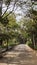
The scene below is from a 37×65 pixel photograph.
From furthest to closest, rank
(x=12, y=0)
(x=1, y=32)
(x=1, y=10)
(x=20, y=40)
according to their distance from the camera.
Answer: (x=20, y=40), (x=1, y=32), (x=1, y=10), (x=12, y=0)

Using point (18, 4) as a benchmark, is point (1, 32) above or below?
below

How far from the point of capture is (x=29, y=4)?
1816 centimetres

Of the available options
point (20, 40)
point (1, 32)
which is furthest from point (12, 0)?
point (20, 40)

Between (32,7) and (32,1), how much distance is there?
0.59m

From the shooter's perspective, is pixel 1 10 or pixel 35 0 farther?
pixel 1 10

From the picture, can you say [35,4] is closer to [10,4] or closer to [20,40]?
[10,4]

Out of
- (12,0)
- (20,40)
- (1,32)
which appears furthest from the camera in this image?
(20,40)

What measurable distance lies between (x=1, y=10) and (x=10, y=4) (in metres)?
1.86

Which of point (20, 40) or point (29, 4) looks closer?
point (29, 4)

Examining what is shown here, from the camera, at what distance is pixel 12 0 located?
17547 millimetres

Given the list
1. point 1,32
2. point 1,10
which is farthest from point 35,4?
point 1,32

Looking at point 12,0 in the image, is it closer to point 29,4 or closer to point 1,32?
point 29,4

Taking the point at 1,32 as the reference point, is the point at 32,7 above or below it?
above

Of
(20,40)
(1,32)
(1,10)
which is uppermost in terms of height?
(1,10)
